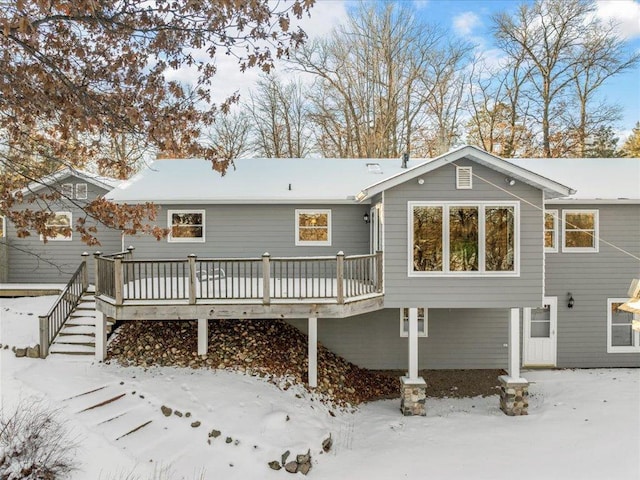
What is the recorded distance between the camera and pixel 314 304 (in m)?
8.38

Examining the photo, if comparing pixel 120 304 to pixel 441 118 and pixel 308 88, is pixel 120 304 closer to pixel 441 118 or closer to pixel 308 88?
pixel 308 88

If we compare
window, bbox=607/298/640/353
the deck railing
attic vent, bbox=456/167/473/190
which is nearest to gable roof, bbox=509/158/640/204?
attic vent, bbox=456/167/473/190

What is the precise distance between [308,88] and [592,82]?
16.3m

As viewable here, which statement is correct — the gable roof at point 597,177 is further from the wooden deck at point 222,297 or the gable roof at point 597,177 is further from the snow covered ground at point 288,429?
the wooden deck at point 222,297

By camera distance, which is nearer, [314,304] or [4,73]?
[4,73]

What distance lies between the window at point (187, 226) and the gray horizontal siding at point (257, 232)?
15 cm

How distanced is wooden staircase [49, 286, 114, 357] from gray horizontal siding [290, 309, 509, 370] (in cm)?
524

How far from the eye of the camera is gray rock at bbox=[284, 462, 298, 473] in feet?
21.9

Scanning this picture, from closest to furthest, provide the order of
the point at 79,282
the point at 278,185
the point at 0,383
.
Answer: the point at 0,383 < the point at 79,282 < the point at 278,185

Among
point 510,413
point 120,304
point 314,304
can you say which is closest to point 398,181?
point 314,304

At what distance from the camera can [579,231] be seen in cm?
1124

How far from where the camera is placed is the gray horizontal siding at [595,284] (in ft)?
36.5

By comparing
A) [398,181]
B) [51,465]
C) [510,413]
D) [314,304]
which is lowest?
[510,413]

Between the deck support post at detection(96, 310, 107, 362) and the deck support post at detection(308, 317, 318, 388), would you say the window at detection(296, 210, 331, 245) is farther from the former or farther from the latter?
the deck support post at detection(96, 310, 107, 362)
